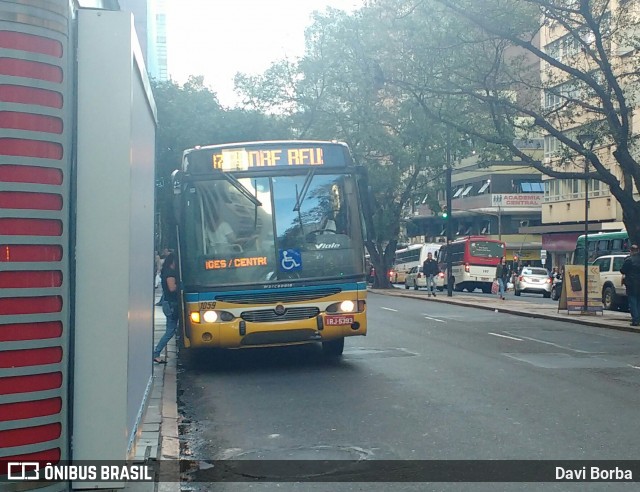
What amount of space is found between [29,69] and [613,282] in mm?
27512

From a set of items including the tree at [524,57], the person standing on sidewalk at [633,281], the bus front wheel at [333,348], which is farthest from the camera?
the tree at [524,57]

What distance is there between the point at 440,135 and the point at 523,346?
2761 cm

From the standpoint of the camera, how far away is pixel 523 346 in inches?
630

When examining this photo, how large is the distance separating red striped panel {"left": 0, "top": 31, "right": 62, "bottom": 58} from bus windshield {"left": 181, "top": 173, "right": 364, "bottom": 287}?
7511mm

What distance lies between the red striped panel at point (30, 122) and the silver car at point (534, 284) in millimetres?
42952

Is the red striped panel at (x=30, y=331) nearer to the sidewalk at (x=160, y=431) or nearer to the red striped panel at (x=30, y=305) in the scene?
the red striped panel at (x=30, y=305)

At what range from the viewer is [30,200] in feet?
15.2

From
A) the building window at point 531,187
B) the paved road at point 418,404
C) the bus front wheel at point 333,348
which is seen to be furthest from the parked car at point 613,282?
the building window at point 531,187

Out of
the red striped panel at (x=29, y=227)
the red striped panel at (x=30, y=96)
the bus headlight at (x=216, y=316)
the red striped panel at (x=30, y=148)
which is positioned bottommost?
the bus headlight at (x=216, y=316)

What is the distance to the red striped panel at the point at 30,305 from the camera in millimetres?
4551

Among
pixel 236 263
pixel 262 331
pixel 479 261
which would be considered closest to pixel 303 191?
pixel 236 263

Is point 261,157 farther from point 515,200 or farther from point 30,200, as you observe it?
point 515,200

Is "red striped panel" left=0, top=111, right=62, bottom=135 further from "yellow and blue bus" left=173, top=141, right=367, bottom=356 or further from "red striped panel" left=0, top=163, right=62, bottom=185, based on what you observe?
"yellow and blue bus" left=173, top=141, right=367, bottom=356

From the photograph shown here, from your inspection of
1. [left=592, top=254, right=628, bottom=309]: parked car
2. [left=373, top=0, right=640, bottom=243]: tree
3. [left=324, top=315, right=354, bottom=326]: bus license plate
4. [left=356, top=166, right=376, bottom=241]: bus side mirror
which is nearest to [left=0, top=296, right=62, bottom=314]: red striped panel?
[left=324, top=315, right=354, bottom=326]: bus license plate
